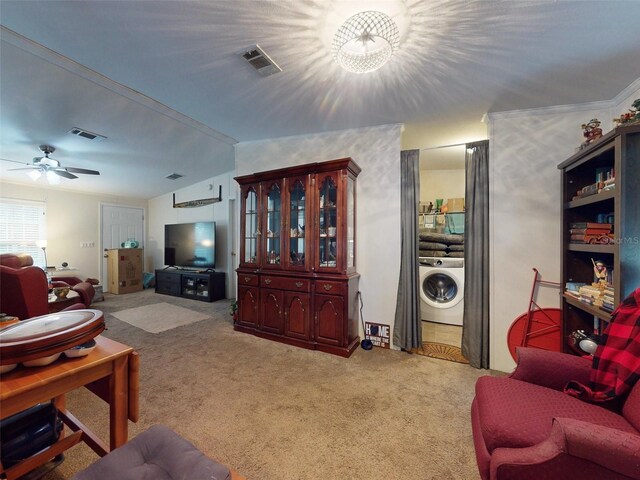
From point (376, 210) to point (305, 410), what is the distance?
2.09m

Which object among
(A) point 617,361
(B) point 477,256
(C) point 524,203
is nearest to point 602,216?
(C) point 524,203

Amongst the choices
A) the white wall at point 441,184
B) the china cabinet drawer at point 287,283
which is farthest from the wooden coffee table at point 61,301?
the white wall at point 441,184

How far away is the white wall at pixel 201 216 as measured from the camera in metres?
5.46

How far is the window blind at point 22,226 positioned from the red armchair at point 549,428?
748cm

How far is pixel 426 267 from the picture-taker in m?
3.48

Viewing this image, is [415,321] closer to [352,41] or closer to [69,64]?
[352,41]

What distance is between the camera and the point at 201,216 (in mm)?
5898

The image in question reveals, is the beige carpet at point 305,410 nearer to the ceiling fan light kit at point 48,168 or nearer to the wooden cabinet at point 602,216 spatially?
the wooden cabinet at point 602,216

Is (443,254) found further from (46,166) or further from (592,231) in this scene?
(46,166)

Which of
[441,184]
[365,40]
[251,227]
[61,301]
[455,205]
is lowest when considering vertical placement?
[61,301]

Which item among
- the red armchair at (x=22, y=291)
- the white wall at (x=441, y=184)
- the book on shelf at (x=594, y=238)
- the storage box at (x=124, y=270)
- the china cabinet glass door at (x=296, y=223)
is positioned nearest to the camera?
the book on shelf at (x=594, y=238)

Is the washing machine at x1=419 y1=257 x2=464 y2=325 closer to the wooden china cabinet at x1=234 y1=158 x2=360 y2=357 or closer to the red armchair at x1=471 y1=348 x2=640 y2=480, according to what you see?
the wooden china cabinet at x1=234 y1=158 x2=360 y2=357

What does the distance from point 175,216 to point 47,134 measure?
3308 millimetres

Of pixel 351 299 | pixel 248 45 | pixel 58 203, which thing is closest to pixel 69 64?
pixel 248 45
